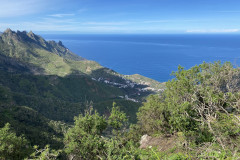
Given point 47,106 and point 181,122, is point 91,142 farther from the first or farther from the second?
point 47,106

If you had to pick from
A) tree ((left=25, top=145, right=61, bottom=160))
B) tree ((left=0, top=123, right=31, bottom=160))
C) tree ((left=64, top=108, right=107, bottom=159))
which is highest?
tree ((left=25, top=145, right=61, bottom=160))

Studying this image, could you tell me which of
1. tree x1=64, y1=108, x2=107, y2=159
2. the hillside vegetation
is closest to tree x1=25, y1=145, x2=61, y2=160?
the hillside vegetation

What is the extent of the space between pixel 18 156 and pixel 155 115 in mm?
26841

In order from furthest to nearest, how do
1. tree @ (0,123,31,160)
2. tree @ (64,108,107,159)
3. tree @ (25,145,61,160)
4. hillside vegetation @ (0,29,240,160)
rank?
tree @ (0,123,31,160), tree @ (64,108,107,159), hillside vegetation @ (0,29,240,160), tree @ (25,145,61,160)

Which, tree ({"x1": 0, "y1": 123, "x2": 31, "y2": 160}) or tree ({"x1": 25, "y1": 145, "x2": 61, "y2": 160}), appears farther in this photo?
tree ({"x1": 0, "y1": 123, "x2": 31, "y2": 160})

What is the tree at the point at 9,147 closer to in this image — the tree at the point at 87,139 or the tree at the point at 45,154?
the tree at the point at 87,139

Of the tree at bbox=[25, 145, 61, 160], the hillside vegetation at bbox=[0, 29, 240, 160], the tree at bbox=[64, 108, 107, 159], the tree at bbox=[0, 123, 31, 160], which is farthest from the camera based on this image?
the tree at bbox=[0, 123, 31, 160]

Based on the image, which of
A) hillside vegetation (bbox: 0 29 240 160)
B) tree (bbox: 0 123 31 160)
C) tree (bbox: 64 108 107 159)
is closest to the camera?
hillside vegetation (bbox: 0 29 240 160)

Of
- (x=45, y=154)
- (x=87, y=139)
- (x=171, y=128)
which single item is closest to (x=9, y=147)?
(x=87, y=139)

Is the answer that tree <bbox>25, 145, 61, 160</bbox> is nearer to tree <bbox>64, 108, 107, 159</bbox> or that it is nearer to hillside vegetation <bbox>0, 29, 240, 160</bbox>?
hillside vegetation <bbox>0, 29, 240, 160</bbox>

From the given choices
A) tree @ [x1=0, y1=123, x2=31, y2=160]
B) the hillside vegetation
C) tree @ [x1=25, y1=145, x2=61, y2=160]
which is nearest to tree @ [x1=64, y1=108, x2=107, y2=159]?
the hillside vegetation

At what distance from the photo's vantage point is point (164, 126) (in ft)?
104

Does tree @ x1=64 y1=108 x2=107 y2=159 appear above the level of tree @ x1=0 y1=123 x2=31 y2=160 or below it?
above

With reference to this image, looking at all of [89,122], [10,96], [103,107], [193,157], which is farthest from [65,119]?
[193,157]
